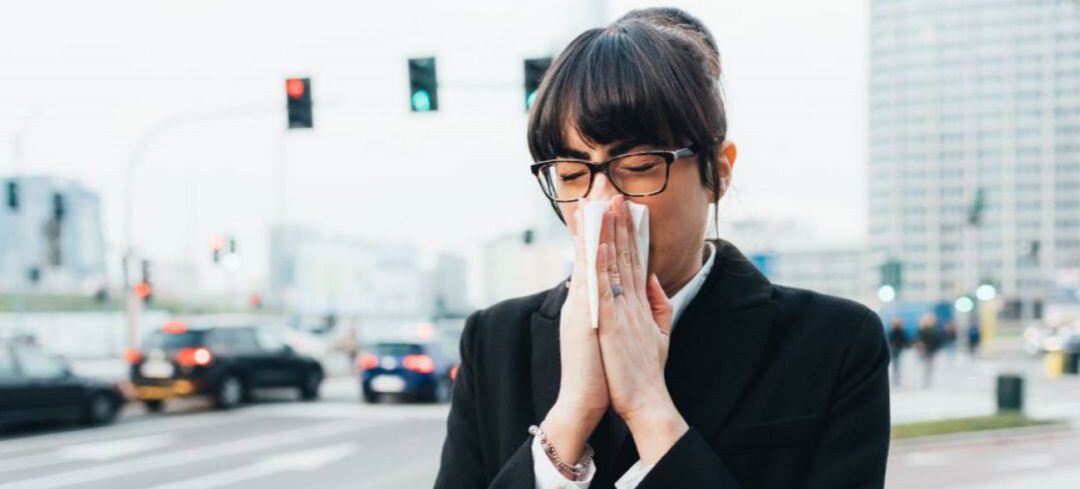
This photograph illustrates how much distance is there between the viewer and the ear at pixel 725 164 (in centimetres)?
162

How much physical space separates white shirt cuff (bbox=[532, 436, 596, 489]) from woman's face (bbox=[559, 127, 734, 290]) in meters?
0.31

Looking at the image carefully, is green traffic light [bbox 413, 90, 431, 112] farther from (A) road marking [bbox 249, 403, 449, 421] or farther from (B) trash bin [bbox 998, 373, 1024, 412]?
(B) trash bin [bbox 998, 373, 1024, 412]

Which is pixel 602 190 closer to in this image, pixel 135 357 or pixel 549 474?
pixel 549 474

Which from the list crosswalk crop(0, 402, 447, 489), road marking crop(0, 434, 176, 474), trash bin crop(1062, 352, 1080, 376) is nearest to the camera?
crosswalk crop(0, 402, 447, 489)

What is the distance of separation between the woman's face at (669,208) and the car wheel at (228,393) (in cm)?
1763

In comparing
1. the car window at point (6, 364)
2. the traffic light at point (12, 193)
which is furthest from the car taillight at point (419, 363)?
the traffic light at point (12, 193)

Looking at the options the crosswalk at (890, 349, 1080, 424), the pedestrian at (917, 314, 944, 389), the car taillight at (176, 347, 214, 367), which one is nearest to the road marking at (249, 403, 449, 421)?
the car taillight at (176, 347, 214, 367)

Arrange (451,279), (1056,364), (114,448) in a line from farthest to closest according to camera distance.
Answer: (451,279) → (1056,364) → (114,448)

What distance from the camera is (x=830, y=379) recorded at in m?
1.60

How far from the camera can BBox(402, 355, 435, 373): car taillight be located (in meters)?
19.3

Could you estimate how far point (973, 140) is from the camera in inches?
5315

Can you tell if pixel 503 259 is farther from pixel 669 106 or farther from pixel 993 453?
pixel 669 106

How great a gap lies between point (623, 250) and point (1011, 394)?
52.5 ft

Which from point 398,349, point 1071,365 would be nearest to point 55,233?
point 398,349
